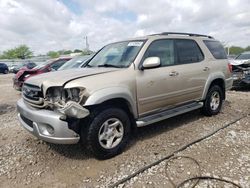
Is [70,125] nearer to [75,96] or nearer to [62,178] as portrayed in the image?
[75,96]

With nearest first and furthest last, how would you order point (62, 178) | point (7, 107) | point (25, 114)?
1. point (62, 178)
2. point (25, 114)
3. point (7, 107)

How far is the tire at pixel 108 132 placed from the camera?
11.6 feet

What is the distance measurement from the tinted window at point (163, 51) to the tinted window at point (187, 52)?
0.63ft

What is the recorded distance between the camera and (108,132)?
378 centimetres

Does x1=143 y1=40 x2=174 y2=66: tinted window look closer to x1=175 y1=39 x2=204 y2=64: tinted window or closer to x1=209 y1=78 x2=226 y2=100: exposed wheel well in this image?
x1=175 y1=39 x2=204 y2=64: tinted window

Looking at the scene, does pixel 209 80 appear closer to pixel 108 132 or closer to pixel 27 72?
pixel 108 132

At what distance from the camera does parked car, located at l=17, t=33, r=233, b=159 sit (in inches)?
135

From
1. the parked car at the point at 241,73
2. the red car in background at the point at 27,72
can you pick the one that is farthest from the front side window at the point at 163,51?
the red car in background at the point at 27,72

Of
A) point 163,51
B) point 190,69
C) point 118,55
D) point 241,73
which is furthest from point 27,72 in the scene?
point 241,73

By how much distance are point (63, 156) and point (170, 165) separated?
166 cm

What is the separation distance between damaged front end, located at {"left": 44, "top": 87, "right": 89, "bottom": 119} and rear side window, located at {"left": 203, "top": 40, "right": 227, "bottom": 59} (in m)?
3.55

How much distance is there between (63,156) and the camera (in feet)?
13.0

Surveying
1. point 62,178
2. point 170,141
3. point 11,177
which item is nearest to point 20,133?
point 11,177

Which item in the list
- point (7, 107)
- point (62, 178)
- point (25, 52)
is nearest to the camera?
point (62, 178)
